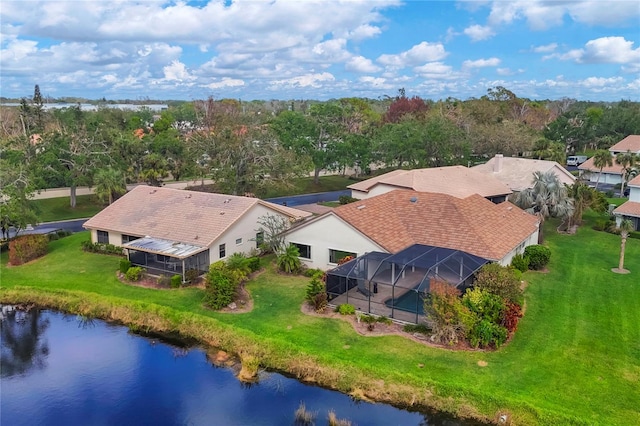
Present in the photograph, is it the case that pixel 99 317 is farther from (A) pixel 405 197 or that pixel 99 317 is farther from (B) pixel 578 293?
(B) pixel 578 293

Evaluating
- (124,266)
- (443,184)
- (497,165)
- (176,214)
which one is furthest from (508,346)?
(497,165)

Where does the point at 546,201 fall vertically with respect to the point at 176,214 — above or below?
above

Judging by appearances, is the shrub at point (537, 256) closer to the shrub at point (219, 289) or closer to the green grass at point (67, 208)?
the shrub at point (219, 289)

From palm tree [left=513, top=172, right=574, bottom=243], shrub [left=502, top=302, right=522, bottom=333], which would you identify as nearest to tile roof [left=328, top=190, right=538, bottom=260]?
palm tree [left=513, top=172, right=574, bottom=243]

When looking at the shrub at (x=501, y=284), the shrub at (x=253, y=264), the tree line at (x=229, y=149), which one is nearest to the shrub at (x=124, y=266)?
the shrub at (x=253, y=264)

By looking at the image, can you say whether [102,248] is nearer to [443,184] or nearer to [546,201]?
[443,184]

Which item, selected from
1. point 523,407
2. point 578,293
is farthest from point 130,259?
point 578,293

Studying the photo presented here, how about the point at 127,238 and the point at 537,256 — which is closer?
the point at 537,256
